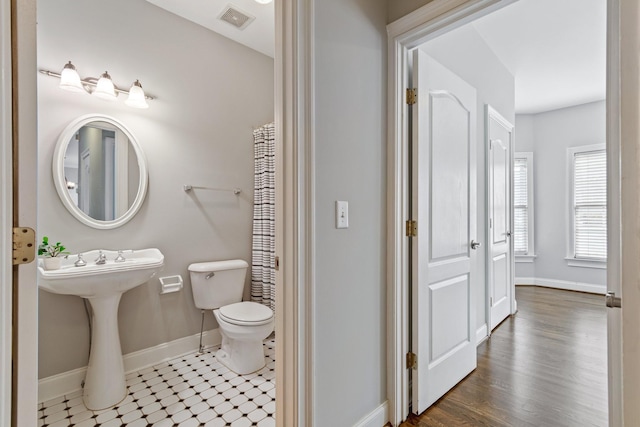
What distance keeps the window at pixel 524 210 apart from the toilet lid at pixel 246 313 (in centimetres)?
464

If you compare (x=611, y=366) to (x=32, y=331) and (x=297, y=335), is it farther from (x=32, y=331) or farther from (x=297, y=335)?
(x=32, y=331)

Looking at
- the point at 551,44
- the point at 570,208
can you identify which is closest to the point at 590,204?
the point at 570,208

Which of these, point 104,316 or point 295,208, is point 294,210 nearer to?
point 295,208

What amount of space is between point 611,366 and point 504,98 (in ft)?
10.1

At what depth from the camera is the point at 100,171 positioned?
212 centimetres

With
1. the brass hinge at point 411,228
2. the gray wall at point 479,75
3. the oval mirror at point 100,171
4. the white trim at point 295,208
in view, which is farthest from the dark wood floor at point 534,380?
the oval mirror at point 100,171

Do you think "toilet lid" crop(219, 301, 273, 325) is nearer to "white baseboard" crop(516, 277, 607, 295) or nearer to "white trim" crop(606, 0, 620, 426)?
"white trim" crop(606, 0, 620, 426)

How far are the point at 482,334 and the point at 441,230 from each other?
60.2 inches

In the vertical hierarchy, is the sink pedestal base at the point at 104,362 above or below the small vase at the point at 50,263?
below

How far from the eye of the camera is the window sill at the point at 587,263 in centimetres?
438

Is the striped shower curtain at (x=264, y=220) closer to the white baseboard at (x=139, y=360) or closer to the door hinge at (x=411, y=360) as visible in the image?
the white baseboard at (x=139, y=360)

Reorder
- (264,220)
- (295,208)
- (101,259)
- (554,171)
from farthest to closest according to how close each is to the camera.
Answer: (554,171) < (264,220) < (101,259) < (295,208)

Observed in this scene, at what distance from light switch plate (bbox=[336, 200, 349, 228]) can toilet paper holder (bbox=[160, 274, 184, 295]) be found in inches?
62.5

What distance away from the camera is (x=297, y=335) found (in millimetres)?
1234
